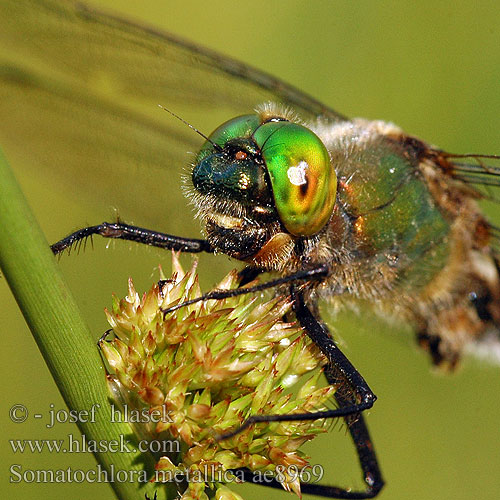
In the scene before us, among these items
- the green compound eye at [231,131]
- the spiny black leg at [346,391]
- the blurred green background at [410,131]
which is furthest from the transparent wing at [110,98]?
the spiny black leg at [346,391]

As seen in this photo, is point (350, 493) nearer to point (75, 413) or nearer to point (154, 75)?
point (75, 413)

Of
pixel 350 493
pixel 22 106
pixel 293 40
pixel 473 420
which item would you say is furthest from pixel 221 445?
pixel 293 40

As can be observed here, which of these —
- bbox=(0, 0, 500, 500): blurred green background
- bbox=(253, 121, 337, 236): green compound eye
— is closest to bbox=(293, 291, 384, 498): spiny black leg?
bbox=(253, 121, 337, 236): green compound eye

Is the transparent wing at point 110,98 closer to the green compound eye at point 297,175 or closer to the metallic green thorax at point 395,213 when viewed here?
the metallic green thorax at point 395,213

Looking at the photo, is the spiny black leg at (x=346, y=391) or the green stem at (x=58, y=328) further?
the spiny black leg at (x=346, y=391)

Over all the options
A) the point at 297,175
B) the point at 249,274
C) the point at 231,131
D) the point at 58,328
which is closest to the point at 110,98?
the point at 231,131

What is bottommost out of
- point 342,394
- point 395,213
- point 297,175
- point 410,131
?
point 342,394

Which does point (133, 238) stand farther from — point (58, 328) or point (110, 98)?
point (110, 98)
